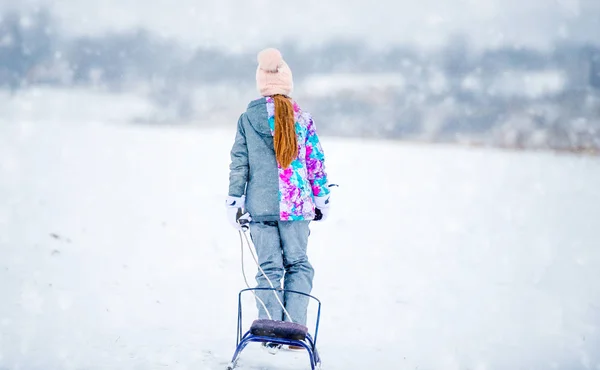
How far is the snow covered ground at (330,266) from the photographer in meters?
3.99

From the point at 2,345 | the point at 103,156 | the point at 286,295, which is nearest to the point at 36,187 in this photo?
the point at 103,156

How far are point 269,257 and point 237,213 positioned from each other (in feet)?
1.08

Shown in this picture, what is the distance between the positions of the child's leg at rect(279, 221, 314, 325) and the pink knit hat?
2.59ft

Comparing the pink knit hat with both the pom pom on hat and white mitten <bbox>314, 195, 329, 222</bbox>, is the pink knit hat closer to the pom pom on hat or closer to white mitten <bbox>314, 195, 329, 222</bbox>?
the pom pom on hat

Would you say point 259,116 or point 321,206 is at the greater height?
point 259,116

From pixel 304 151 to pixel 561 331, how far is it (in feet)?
8.08

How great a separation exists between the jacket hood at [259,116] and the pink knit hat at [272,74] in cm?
8

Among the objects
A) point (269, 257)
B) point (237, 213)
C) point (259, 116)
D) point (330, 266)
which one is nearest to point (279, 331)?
point (269, 257)

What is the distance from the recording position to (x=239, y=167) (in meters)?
3.64

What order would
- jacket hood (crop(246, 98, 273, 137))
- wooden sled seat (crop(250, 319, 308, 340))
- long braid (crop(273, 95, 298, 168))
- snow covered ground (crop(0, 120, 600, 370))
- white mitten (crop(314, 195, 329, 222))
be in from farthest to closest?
1. snow covered ground (crop(0, 120, 600, 370))
2. white mitten (crop(314, 195, 329, 222))
3. jacket hood (crop(246, 98, 273, 137))
4. long braid (crop(273, 95, 298, 168))
5. wooden sled seat (crop(250, 319, 308, 340))

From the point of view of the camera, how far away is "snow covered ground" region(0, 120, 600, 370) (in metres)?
3.99

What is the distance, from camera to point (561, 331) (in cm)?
460

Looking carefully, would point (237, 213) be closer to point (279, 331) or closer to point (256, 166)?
point (256, 166)

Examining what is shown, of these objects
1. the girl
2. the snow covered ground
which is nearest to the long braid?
the girl
